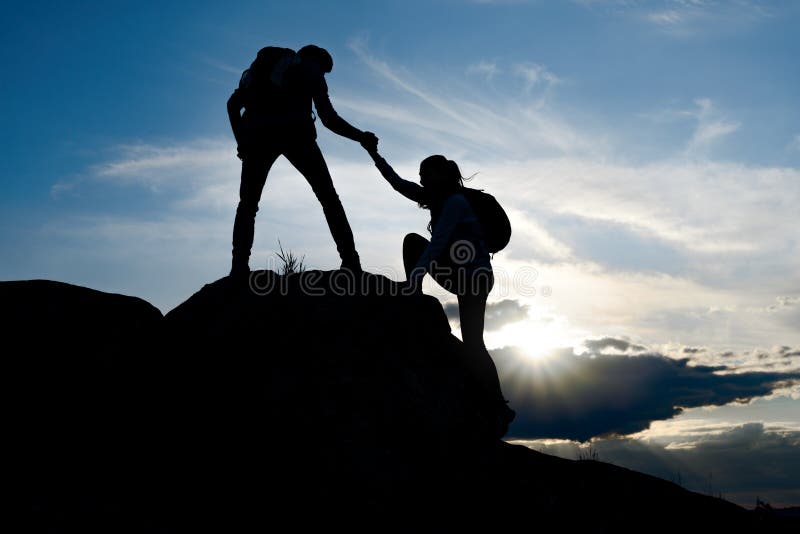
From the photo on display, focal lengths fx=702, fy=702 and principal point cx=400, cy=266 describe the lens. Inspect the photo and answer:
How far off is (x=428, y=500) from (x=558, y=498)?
56.2 inches

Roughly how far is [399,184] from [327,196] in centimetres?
89

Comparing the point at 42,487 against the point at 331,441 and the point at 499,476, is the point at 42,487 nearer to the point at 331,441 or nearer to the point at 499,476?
the point at 331,441

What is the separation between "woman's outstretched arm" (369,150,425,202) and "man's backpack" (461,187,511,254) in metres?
0.62

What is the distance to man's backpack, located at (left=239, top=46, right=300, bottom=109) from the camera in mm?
7414

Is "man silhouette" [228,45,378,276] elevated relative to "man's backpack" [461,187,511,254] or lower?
elevated

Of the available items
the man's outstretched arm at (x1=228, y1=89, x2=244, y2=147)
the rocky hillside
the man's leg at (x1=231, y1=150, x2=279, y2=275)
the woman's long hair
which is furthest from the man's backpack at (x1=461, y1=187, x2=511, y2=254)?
the man's outstretched arm at (x1=228, y1=89, x2=244, y2=147)

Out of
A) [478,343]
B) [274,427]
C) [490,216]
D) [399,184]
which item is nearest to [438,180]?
[490,216]

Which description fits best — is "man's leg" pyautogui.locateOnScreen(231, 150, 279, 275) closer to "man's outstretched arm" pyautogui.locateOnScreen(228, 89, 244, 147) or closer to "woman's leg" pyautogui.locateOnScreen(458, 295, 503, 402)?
→ "man's outstretched arm" pyautogui.locateOnScreen(228, 89, 244, 147)

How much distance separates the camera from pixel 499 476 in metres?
6.04

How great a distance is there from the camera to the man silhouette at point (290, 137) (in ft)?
24.8

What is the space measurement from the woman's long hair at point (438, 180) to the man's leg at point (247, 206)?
1.94 m

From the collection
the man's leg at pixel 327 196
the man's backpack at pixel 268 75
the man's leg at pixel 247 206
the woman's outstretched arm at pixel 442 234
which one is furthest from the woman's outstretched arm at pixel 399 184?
the man's backpack at pixel 268 75

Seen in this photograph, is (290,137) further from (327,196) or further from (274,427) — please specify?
(274,427)

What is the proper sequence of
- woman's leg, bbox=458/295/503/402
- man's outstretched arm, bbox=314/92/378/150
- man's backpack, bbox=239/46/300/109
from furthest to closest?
man's outstretched arm, bbox=314/92/378/150 < man's backpack, bbox=239/46/300/109 < woman's leg, bbox=458/295/503/402
